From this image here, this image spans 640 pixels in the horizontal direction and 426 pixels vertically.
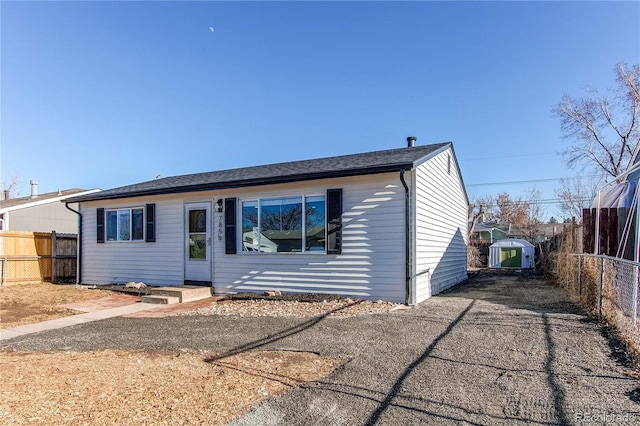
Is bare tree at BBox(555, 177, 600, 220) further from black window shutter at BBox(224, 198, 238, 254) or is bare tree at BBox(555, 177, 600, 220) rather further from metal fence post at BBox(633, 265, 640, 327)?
black window shutter at BBox(224, 198, 238, 254)

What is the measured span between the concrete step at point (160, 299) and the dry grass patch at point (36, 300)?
1.50 m

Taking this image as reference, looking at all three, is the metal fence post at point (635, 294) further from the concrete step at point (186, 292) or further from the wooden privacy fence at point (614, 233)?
the concrete step at point (186, 292)

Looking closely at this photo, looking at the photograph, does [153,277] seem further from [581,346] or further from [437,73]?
[437,73]

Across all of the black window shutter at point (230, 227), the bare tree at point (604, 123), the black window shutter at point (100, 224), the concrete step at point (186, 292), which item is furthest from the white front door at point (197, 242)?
the bare tree at point (604, 123)

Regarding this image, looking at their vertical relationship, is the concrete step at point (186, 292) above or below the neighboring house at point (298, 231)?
below

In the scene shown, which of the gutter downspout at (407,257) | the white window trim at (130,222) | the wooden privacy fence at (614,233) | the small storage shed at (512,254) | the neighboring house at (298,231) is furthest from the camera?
the small storage shed at (512,254)

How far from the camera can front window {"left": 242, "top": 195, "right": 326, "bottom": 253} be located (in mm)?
8680

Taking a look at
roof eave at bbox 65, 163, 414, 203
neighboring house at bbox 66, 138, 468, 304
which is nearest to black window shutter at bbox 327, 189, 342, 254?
neighboring house at bbox 66, 138, 468, 304

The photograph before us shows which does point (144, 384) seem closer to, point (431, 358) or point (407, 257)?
point (431, 358)

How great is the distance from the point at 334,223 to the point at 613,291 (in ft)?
16.8

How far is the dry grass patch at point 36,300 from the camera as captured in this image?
24.4ft

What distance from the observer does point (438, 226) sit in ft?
33.2

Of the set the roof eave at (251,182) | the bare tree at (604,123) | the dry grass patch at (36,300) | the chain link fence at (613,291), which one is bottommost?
the dry grass patch at (36,300)

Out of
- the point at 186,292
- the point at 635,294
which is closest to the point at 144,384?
the point at 186,292
